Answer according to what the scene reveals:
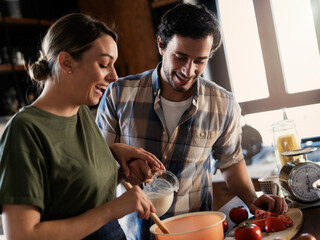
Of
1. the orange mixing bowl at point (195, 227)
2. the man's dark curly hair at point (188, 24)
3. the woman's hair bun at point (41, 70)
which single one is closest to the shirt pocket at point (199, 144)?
the man's dark curly hair at point (188, 24)

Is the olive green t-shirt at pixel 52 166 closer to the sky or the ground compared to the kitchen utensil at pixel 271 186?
closer to the sky

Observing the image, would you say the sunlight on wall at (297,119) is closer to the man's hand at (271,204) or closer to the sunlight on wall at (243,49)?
the sunlight on wall at (243,49)

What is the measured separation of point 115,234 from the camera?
122cm

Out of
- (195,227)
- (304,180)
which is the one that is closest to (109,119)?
(195,227)

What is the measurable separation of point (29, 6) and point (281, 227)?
2.92 metres

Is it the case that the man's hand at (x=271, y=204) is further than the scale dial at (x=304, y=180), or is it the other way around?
the scale dial at (x=304, y=180)

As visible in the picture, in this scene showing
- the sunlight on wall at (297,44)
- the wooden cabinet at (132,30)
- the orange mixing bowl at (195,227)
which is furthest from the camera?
the wooden cabinet at (132,30)

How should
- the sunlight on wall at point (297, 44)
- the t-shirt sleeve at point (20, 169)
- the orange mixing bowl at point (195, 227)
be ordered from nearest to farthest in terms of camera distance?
the t-shirt sleeve at point (20, 169) < the orange mixing bowl at point (195, 227) < the sunlight on wall at point (297, 44)

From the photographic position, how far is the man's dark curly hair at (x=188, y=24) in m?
1.62

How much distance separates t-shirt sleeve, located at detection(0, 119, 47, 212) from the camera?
0.87 m

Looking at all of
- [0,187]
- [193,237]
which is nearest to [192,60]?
[193,237]

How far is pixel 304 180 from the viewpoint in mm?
1582

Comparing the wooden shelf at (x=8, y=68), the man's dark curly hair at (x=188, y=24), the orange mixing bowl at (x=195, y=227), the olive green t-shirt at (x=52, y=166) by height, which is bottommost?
the orange mixing bowl at (x=195, y=227)

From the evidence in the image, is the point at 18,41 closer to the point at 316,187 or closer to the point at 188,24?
the point at 188,24
